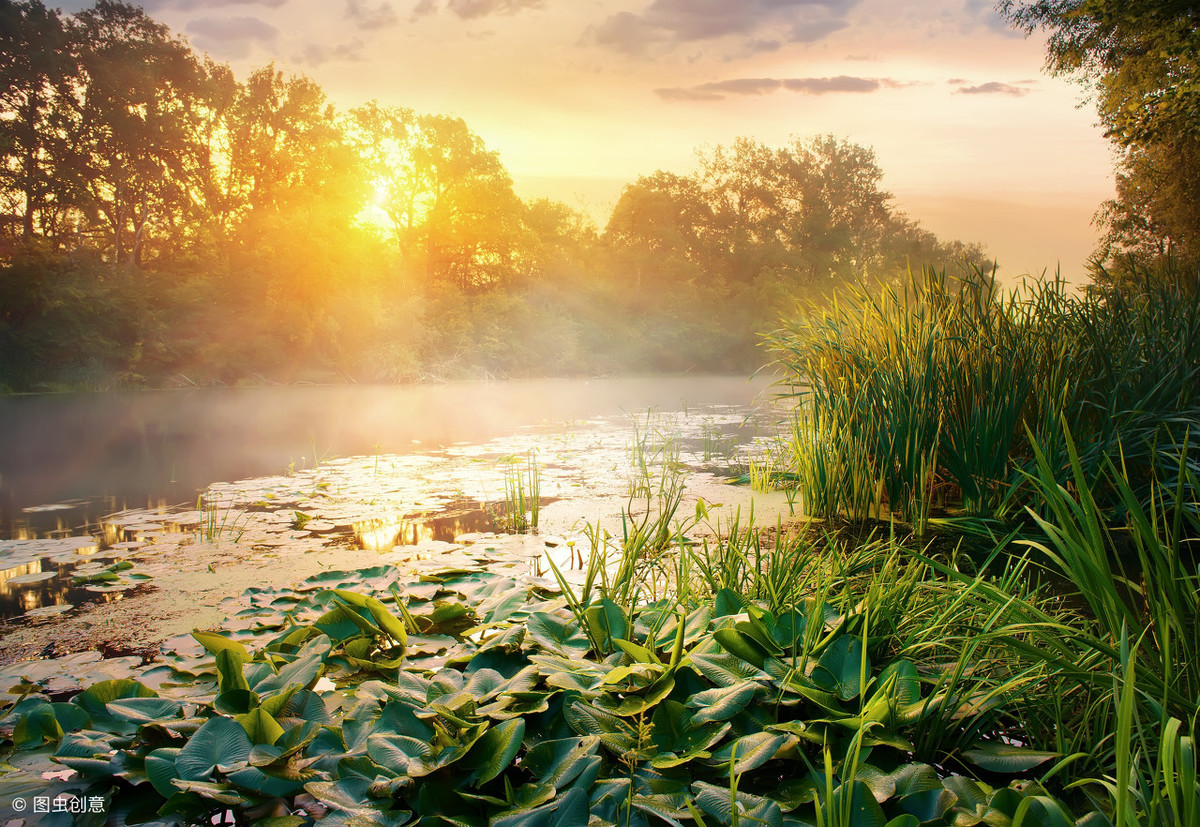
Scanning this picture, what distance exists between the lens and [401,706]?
1.53 m

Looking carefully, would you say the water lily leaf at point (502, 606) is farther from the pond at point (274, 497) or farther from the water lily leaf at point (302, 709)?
the water lily leaf at point (302, 709)

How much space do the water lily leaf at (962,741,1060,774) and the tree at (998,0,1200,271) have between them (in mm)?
7491

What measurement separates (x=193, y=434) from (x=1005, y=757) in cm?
989

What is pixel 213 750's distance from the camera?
4.69 ft

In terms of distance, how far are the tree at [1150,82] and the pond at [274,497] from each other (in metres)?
5.89

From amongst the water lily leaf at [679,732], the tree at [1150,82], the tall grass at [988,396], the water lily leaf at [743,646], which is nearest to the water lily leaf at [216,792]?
the water lily leaf at [679,732]

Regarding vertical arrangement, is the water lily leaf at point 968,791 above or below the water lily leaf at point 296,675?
below

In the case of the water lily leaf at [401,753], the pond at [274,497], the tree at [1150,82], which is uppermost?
the tree at [1150,82]

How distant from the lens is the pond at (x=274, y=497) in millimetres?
2947

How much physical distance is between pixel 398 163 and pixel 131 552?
2736 cm

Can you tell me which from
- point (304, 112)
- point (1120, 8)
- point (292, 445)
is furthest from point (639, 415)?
point (304, 112)

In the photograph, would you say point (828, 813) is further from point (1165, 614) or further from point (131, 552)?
point (131, 552)

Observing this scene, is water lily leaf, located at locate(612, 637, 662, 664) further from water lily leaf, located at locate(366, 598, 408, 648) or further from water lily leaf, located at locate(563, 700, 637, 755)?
water lily leaf, located at locate(366, 598, 408, 648)

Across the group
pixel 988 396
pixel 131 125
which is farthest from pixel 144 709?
pixel 131 125
